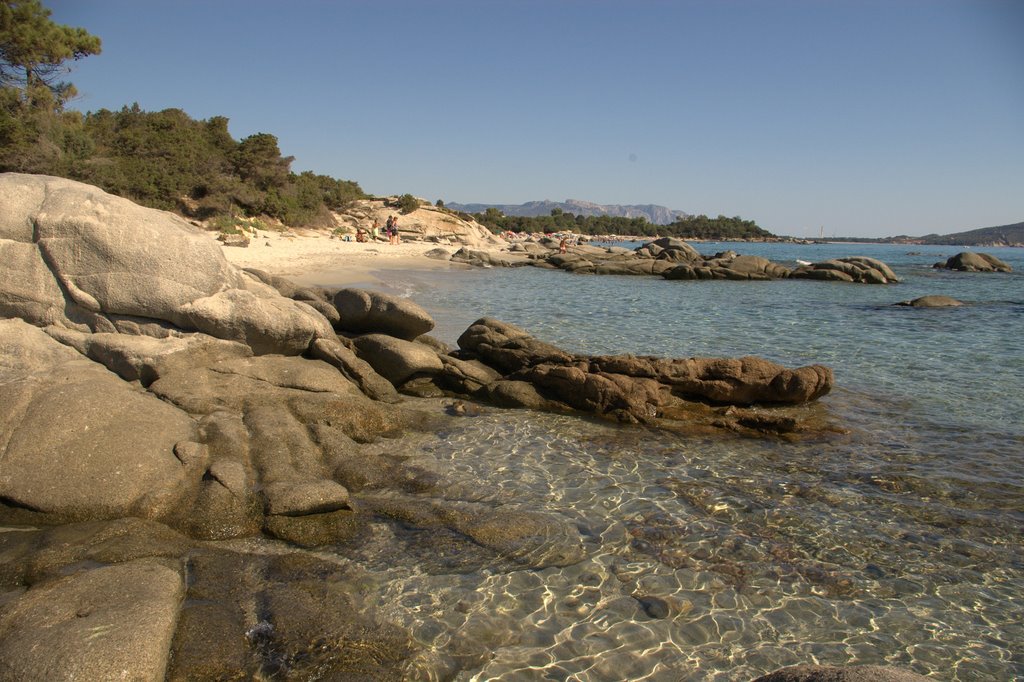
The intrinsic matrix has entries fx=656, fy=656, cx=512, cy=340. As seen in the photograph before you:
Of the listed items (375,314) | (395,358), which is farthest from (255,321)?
(375,314)

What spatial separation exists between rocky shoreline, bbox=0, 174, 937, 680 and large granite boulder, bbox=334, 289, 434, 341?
8 centimetres

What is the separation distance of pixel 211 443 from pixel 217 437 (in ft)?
0.29

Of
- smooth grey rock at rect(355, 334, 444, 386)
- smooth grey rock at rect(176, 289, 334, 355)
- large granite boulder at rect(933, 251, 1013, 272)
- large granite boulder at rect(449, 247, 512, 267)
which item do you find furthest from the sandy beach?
large granite boulder at rect(933, 251, 1013, 272)

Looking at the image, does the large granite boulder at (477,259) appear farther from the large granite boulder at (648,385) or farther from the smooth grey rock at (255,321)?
the smooth grey rock at (255,321)

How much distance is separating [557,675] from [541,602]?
0.82 meters

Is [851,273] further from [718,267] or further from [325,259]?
[325,259]

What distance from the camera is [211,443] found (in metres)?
6.67

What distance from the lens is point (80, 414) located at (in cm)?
607

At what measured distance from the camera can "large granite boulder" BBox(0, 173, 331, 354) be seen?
796 cm

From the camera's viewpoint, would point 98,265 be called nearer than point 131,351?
No

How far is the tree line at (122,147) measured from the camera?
26.8 m

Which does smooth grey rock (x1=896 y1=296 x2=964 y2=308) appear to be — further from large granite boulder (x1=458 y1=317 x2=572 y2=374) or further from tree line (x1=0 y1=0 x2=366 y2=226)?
tree line (x1=0 y1=0 x2=366 y2=226)

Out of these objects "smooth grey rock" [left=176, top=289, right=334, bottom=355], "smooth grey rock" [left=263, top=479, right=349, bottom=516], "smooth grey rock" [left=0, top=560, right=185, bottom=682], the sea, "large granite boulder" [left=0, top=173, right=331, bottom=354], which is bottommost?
the sea

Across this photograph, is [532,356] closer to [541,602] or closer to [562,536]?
[562,536]
